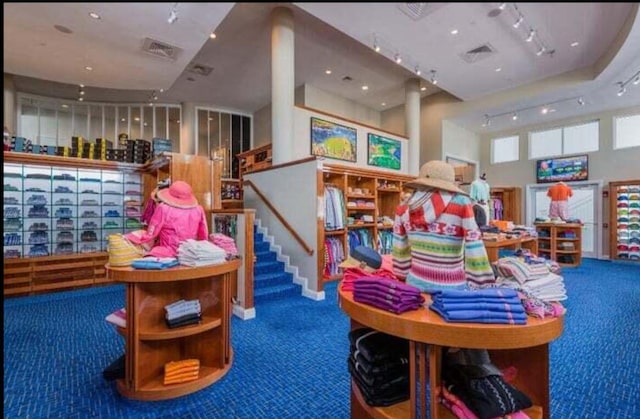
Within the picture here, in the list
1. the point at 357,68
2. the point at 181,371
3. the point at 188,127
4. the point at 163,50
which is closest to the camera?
the point at 181,371

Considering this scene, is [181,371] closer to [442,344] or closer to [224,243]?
[224,243]

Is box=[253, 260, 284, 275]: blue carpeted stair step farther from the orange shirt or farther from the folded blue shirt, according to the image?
the orange shirt

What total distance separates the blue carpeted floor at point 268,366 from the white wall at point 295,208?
0.73 meters

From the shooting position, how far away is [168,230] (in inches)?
106

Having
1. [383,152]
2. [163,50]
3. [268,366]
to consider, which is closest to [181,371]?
[268,366]

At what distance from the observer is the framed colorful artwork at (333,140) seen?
685 centimetres

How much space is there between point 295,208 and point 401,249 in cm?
323

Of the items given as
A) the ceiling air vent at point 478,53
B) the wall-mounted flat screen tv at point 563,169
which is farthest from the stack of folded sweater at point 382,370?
the wall-mounted flat screen tv at point 563,169

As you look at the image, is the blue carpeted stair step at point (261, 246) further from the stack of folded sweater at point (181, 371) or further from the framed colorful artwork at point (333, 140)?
the stack of folded sweater at point (181, 371)

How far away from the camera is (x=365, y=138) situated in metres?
7.80

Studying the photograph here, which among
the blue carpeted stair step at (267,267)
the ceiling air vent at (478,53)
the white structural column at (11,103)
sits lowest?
the blue carpeted stair step at (267,267)

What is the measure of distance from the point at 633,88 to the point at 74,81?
11.4m

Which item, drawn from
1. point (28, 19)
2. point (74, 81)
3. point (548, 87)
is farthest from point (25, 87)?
point (548, 87)

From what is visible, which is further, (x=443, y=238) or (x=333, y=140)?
(x=333, y=140)
